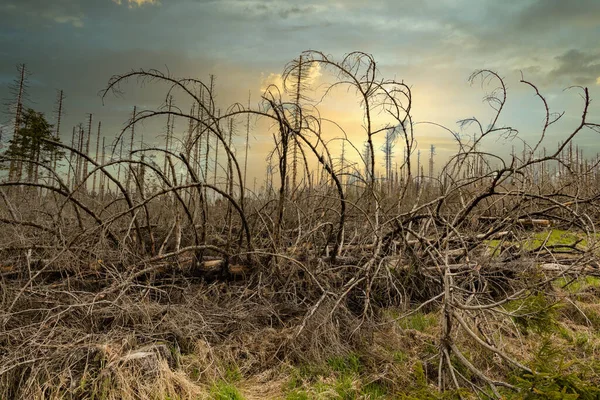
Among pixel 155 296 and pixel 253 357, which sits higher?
pixel 155 296

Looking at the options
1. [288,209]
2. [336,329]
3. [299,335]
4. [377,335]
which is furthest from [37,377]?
[288,209]

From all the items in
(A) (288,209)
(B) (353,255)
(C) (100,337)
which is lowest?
(C) (100,337)

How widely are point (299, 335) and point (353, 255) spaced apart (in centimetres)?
209

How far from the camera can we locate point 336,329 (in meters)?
3.58

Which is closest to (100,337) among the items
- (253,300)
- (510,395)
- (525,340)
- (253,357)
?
(253,357)

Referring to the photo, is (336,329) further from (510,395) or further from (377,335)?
(510,395)

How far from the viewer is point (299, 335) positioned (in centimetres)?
347

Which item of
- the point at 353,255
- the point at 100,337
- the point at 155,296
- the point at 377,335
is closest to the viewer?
the point at 100,337

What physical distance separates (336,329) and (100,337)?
207 centimetres

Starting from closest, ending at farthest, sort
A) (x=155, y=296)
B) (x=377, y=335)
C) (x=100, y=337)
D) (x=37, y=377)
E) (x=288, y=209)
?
(x=37, y=377) < (x=100, y=337) < (x=377, y=335) < (x=155, y=296) < (x=288, y=209)

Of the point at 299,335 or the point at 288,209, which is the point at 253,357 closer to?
the point at 299,335

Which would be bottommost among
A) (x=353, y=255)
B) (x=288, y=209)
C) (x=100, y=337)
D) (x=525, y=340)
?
(x=525, y=340)

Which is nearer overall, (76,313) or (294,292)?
(76,313)

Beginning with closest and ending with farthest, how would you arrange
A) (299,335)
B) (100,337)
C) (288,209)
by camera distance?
(100,337)
(299,335)
(288,209)
